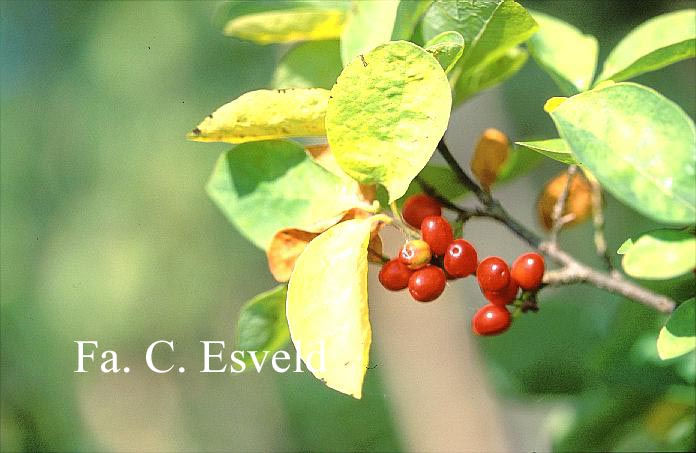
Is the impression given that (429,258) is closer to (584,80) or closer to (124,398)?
(584,80)

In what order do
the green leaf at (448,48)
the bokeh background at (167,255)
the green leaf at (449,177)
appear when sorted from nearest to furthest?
the green leaf at (448,48) → the green leaf at (449,177) → the bokeh background at (167,255)

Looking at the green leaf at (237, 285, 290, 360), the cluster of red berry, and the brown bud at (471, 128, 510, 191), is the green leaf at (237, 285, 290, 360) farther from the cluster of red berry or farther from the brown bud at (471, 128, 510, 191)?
the brown bud at (471, 128, 510, 191)

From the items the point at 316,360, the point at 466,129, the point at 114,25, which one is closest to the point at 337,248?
the point at 316,360

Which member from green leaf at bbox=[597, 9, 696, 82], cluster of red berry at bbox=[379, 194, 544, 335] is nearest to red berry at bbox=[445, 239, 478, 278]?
cluster of red berry at bbox=[379, 194, 544, 335]

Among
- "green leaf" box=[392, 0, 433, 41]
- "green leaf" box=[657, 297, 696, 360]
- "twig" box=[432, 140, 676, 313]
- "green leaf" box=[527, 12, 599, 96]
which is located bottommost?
"twig" box=[432, 140, 676, 313]

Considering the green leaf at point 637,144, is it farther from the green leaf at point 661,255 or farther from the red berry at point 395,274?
the red berry at point 395,274

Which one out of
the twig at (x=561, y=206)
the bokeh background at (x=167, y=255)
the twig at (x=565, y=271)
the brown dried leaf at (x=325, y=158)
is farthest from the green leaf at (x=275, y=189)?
the bokeh background at (x=167, y=255)

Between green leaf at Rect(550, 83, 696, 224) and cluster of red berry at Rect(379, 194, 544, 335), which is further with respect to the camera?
cluster of red berry at Rect(379, 194, 544, 335)
